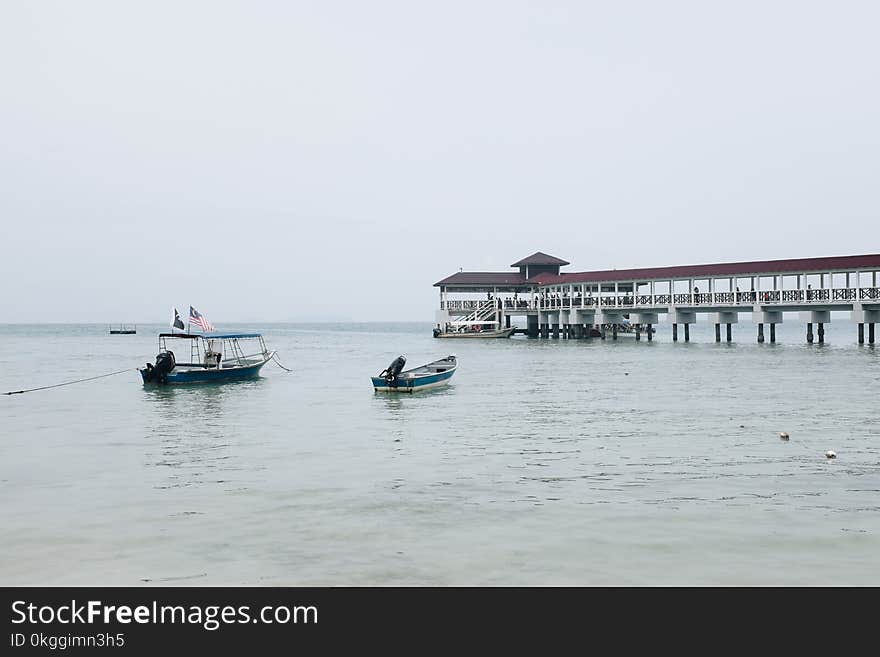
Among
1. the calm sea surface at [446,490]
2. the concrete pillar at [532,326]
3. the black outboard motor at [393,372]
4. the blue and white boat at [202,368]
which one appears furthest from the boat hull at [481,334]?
the calm sea surface at [446,490]

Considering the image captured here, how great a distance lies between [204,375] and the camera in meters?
36.7

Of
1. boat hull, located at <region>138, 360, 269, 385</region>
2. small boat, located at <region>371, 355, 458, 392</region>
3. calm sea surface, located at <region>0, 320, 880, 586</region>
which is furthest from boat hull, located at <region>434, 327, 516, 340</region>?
calm sea surface, located at <region>0, 320, 880, 586</region>

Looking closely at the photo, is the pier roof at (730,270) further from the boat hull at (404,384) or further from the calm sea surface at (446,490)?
the boat hull at (404,384)

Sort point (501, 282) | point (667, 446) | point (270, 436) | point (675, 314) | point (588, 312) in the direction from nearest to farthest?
1. point (667, 446)
2. point (270, 436)
3. point (675, 314)
4. point (588, 312)
5. point (501, 282)

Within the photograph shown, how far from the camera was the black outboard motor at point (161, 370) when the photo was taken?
1399 inches

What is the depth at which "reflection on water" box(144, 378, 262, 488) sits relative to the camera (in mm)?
16453

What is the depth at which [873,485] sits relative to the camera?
14.3m

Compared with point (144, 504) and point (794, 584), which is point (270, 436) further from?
point (794, 584)

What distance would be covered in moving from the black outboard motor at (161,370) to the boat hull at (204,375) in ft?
0.43

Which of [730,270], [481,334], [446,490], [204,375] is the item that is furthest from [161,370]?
[481,334]

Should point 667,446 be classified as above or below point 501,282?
below

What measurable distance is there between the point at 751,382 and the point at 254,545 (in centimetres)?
2803

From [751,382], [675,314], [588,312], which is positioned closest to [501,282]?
[588,312]

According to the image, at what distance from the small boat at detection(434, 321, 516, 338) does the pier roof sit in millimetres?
5776
